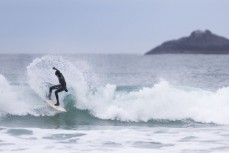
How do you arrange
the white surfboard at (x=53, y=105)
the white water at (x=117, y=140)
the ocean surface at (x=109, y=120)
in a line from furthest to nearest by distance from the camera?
1. the white surfboard at (x=53, y=105)
2. the ocean surface at (x=109, y=120)
3. the white water at (x=117, y=140)

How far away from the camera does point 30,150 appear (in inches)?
558

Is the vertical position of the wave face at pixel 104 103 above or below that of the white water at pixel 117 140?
above

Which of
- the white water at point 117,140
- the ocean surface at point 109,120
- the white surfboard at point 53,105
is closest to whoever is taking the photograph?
the white water at point 117,140

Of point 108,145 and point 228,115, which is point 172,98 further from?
point 108,145

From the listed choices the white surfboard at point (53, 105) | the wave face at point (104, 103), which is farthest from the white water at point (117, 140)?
the white surfboard at point (53, 105)

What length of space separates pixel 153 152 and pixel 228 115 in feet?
27.7

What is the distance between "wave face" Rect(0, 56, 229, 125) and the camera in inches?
839

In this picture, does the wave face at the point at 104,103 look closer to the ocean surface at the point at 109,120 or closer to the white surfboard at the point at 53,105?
the ocean surface at the point at 109,120

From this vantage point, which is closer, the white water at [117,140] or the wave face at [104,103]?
the white water at [117,140]

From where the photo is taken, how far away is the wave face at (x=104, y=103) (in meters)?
21.3

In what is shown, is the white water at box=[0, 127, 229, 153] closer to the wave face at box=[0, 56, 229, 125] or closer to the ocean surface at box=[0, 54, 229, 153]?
the ocean surface at box=[0, 54, 229, 153]

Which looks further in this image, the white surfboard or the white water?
the white surfboard

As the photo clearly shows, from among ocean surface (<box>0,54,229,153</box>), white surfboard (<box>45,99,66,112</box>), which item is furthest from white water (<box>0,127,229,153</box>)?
white surfboard (<box>45,99,66,112</box>)

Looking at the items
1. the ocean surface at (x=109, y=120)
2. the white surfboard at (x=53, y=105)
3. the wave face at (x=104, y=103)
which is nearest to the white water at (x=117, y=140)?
the ocean surface at (x=109, y=120)
